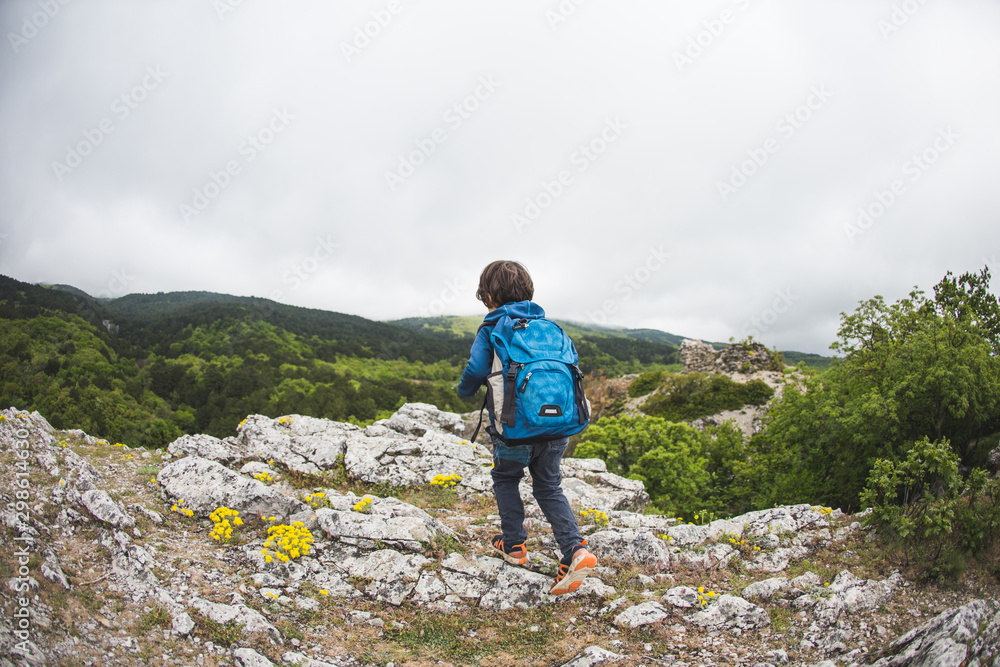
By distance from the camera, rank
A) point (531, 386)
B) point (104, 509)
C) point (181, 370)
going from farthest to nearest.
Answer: point (181, 370)
point (104, 509)
point (531, 386)

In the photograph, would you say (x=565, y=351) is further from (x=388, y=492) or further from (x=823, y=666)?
(x=388, y=492)

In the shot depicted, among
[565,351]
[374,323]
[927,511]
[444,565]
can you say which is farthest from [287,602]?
[374,323]

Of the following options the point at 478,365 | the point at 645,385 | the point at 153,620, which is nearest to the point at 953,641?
the point at 478,365

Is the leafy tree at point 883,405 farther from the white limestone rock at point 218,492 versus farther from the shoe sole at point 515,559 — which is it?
the white limestone rock at point 218,492

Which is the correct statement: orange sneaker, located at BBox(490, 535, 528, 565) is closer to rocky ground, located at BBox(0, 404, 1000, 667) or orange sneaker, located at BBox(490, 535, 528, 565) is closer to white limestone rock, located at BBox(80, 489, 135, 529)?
rocky ground, located at BBox(0, 404, 1000, 667)

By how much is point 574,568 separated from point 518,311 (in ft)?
8.53

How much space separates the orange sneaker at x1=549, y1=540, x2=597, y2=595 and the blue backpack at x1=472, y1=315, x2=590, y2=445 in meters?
1.23

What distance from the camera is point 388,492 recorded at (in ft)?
26.2

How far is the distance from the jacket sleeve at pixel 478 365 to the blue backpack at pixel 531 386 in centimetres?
7

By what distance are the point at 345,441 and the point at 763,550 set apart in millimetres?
7704

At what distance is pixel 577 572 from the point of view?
A: 170 inches

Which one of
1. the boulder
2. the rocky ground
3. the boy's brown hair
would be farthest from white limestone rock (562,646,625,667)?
the boy's brown hair

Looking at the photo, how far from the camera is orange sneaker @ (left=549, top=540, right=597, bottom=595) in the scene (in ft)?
14.1

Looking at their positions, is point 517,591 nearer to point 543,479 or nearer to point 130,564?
point 543,479
